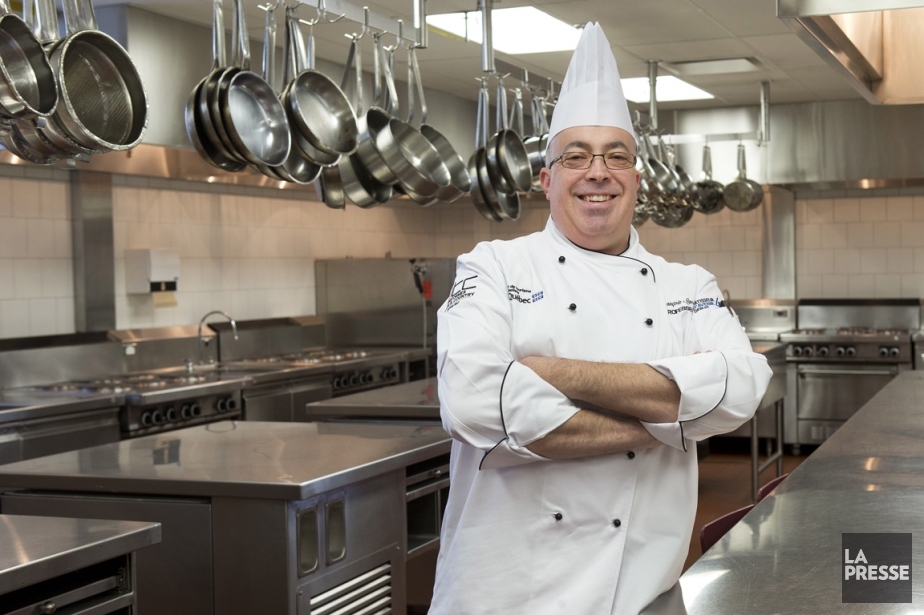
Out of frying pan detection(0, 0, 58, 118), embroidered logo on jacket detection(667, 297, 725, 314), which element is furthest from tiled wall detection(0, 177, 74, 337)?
embroidered logo on jacket detection(667, 297, 725, 314)

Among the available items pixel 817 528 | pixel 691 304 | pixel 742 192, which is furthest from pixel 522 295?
pixel 742 192

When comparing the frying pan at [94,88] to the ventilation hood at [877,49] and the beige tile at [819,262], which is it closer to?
the ventilation hood at [877,49]

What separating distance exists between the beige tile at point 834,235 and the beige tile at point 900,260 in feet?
1.09

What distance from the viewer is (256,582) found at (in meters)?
2.48

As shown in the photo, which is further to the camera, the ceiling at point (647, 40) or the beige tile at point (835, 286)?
the beige tile at point (835, 286)

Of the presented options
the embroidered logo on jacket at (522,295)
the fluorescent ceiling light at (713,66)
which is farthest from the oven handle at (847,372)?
the embroidered logo on jacket at (522,295)

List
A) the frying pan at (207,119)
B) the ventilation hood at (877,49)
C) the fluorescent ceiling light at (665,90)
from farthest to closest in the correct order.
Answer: the fluorescent ceiling light at (665,90)
the frying pan at (207,119)
the ventilation hood at (877,49)

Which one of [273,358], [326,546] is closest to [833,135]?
[273,358]

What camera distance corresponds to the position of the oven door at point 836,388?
7023 mm

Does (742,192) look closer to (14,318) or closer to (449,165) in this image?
(449,165)

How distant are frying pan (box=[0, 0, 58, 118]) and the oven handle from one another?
5994 millimetres

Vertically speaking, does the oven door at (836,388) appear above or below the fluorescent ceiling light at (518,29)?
below

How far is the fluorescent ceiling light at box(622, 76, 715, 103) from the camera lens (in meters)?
6.16

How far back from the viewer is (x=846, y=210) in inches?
299
